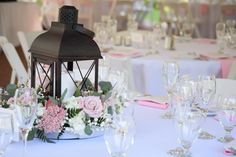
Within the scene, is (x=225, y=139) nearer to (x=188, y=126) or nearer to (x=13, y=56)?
(x=188, y=126)

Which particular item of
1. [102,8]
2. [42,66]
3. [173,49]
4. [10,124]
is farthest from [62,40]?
[102,8]

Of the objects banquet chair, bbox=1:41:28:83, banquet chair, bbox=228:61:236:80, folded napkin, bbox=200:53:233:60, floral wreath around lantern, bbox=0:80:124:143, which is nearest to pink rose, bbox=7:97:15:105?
floral wreath around lantern, bbox=0:80:124:143

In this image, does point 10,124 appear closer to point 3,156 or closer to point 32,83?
point 3,156

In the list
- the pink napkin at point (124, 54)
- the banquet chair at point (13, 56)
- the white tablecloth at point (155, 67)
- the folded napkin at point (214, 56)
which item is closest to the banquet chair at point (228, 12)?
the folded napkin at point (214, 56)

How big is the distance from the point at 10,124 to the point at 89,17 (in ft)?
22.5

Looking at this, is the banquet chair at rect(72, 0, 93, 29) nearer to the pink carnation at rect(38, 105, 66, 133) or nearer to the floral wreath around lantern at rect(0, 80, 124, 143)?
the floral wreath around lantern at rect(0, 80, 124, 143)

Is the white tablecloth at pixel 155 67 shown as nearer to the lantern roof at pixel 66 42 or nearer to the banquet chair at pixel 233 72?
the banquet chair at pixel 233 72

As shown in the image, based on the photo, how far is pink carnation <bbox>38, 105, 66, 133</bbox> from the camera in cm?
169

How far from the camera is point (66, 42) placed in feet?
6.00

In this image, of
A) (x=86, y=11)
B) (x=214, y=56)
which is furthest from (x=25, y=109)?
(x=86, y=11)

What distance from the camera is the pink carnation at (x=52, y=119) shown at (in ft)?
5.54

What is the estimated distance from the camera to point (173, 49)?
14.0ft

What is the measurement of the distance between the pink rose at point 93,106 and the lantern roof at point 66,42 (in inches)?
6.9

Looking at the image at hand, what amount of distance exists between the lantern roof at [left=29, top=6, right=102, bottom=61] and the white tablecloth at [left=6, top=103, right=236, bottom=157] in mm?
318
